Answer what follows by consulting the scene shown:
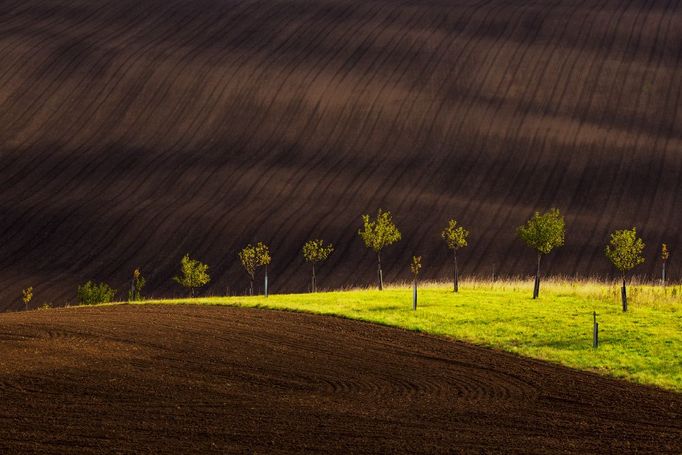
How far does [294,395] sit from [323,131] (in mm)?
68965

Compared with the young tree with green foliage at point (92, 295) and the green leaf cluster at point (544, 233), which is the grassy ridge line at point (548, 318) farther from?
the young tree with green foliage at point (92, 295)

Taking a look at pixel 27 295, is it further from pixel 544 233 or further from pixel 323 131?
pixel 323 131

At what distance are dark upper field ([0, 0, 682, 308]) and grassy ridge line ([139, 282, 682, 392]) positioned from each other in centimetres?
1957

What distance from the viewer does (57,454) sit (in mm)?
21078

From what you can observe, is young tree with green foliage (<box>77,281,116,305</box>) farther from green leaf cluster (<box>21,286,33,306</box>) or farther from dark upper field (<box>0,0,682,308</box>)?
dark upper field (<box>0,0,682,308</box>)

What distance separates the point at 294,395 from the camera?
27938 millimetres

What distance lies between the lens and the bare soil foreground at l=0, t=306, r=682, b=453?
900 inches

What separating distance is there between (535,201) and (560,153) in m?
10.1

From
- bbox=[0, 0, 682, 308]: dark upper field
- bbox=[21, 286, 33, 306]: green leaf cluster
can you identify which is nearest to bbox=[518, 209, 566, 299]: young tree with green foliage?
bbox=[0, 0, 682, 308]: dark upper field

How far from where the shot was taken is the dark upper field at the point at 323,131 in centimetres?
7469

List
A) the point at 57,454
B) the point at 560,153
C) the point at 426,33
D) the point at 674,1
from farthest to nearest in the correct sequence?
the point at 674,1, the point at 426,33, the point at 560,153, the point at 57,454

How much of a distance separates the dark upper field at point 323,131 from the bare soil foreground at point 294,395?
31287 mm

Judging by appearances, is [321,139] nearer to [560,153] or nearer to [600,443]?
[560,153]

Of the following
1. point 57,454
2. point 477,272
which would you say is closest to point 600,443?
point 57,454
